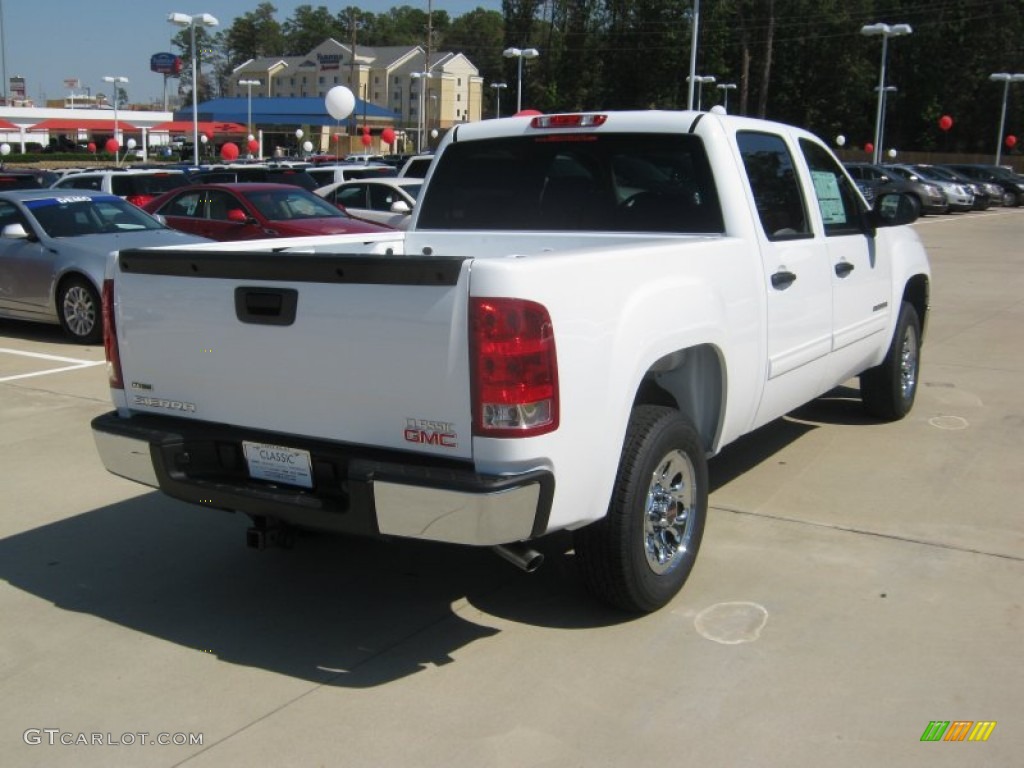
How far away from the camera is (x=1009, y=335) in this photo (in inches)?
453

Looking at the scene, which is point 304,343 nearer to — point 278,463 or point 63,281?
point 278,463

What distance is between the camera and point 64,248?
10969 millimetres

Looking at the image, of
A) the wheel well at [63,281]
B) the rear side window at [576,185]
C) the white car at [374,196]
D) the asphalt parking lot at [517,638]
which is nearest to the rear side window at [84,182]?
the white car at [374,196]

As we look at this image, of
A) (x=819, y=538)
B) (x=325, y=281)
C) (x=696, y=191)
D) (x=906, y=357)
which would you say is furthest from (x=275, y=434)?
(x=906, y=357)

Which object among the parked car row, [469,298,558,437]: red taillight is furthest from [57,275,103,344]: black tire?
the parked car row

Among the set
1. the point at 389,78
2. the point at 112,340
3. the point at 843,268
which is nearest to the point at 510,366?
the point at 112,340

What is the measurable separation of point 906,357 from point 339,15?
165m

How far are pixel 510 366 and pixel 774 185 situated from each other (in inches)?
103

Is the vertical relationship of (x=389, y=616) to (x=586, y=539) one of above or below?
below

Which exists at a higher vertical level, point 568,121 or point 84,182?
point 568,121

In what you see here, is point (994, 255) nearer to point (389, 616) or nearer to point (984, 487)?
point (984, 487)

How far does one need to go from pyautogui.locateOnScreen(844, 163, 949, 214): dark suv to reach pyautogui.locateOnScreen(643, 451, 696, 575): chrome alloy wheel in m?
29.7

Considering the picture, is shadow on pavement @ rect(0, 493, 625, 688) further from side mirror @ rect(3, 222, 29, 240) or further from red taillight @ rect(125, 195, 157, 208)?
red taillight @ rect(125, 195, 157, 208)

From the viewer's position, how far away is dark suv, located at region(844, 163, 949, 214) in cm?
3262
